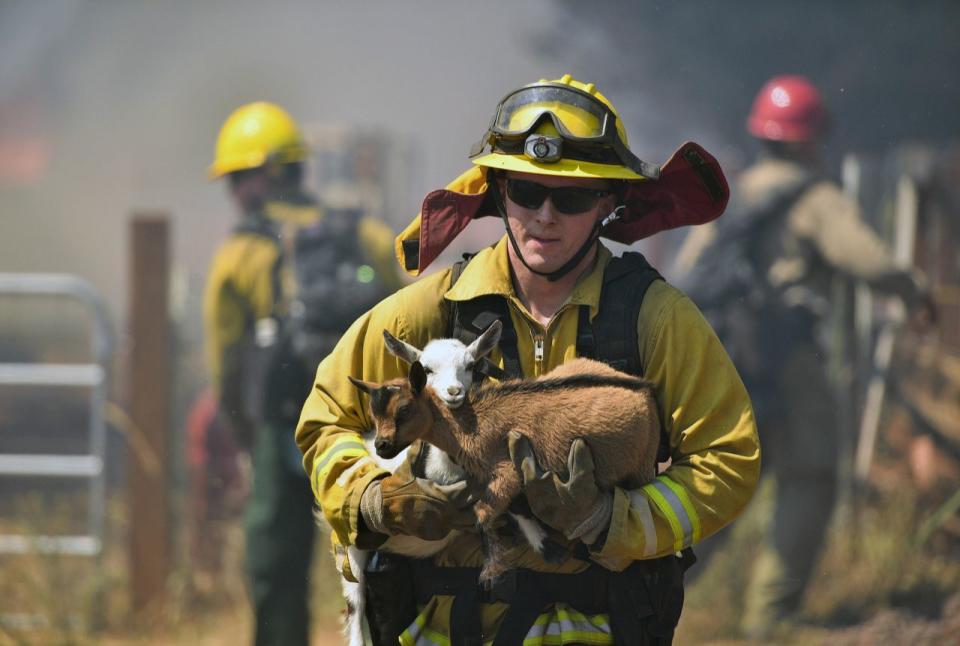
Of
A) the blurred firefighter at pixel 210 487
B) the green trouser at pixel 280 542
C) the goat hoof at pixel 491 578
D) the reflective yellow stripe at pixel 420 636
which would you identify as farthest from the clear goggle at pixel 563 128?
the blurred firefighter at pixel 210 487

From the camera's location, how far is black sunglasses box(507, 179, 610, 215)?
3111 millimetres

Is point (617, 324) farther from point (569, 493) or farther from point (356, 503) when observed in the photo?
point (356, 503)

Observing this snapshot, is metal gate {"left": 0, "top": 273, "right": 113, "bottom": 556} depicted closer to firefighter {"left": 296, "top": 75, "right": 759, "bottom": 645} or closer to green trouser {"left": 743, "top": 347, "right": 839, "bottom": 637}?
green trouser {"left": 743, "top": 347, "right": 839, "bottom": 637}

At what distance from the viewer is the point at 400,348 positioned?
2.98m

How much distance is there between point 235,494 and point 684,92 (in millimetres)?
10435

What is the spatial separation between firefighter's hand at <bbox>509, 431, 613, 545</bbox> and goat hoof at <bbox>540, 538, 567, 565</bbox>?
0.09 m

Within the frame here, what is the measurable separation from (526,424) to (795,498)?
15.5 feet

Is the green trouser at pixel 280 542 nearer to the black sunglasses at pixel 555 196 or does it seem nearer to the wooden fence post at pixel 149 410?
the wooden fence post at pixel 149 410

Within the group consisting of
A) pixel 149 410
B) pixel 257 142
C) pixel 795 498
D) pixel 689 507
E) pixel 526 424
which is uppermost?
pixel 257 142

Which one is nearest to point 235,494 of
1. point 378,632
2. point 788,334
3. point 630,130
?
point 788,334

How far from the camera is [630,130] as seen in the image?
1789 centimetres

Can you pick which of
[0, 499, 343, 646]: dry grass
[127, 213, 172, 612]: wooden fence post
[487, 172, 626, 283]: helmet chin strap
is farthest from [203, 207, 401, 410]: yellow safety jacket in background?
[487, 172, 626, 283]: helmet chin strap

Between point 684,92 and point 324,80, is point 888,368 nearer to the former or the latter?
point 684,92

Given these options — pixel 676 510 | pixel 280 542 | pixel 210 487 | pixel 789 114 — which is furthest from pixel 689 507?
pixel 210 487
